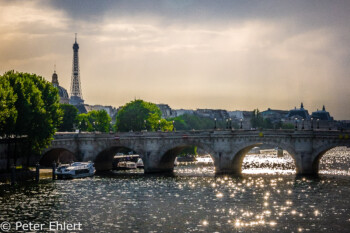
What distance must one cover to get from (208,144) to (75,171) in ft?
78.8

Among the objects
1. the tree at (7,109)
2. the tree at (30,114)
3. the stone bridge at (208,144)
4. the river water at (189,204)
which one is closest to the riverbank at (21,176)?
the river water at (189,204)

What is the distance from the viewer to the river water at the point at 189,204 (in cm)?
5081

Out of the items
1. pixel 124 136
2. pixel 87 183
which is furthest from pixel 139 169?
pixel 87 183

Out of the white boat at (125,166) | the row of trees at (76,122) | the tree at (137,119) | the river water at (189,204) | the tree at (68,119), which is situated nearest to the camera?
→ the river water at (189,204)

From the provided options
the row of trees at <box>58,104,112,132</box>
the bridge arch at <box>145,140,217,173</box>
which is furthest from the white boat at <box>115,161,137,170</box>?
the row of trees at <box>58,104,112,132</box>

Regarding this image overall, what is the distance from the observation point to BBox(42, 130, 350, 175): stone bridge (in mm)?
88875

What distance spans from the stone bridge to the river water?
516 cm

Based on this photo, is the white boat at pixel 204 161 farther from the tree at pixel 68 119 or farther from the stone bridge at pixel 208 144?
the tree at pixel 68 119

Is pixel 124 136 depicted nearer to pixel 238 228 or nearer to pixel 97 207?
pixel 97 207

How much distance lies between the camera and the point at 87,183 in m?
84.9

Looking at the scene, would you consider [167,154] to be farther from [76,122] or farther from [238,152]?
[76,122]

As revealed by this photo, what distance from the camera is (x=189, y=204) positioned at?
6203 cm

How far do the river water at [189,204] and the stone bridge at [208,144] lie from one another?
16.9 ft

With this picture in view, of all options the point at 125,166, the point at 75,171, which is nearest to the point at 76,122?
the point at 125,166
